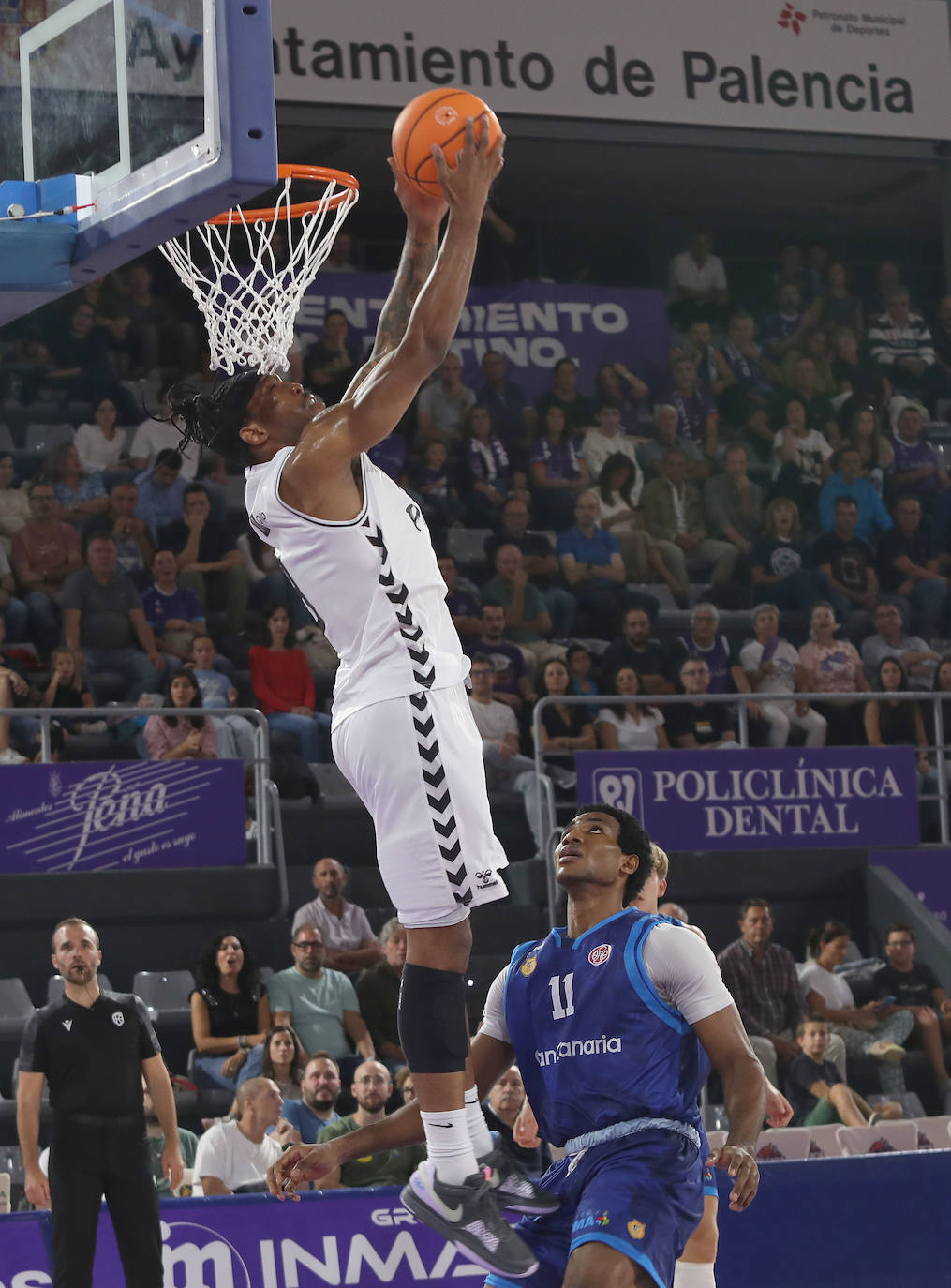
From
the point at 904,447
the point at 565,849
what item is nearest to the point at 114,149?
the point at 565,849

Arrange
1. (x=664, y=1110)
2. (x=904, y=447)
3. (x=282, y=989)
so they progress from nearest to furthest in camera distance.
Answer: (x=664, y=1110) → (x=282, y=989) → (x=904, y=447)

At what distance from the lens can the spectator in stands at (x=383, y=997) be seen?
11.3m

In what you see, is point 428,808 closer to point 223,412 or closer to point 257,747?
point 223,412

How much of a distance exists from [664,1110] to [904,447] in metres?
13.4

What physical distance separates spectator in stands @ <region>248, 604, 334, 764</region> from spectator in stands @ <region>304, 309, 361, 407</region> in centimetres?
277

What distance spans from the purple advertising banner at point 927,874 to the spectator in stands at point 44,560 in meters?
6.16

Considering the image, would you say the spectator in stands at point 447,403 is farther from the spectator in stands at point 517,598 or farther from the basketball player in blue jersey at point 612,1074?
the basketball player in blue jersey at point 612,1074

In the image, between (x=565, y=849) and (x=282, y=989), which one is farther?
(x=282, y=989)

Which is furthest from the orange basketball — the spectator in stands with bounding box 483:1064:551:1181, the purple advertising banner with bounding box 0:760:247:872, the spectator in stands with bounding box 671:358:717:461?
the spectator in stands with bounding box 671:358:717:461

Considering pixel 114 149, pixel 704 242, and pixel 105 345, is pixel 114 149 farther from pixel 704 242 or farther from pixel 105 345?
pixel 704 242

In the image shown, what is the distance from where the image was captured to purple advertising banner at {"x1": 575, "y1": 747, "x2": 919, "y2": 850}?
42.8 feet

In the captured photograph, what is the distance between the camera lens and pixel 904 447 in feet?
58.5

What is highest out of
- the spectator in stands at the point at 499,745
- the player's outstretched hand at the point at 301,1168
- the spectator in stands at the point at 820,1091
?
the spectator in stands at the point at 499,745

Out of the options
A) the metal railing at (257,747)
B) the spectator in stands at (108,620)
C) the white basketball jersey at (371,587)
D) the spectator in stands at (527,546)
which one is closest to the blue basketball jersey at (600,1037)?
the white basketball jersey at (371,587)
